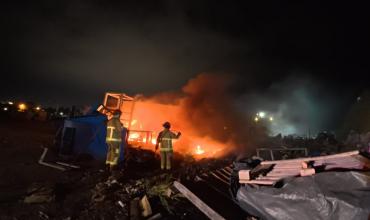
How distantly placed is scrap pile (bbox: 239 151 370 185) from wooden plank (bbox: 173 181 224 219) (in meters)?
0.91

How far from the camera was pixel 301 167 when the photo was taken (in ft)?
15.5

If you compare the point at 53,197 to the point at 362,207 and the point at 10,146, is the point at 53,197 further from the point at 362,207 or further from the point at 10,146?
the point at 10,146

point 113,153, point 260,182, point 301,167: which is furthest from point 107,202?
point 301,167

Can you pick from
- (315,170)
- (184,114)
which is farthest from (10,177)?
(184,114)

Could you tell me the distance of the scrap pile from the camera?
432 centimetres

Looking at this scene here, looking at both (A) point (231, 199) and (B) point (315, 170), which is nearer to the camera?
(B) point (315, 170)

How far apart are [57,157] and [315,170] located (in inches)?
358

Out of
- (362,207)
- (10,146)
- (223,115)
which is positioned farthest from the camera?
(223,115)

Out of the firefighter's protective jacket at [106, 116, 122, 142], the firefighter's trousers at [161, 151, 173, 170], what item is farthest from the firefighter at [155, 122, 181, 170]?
the firefighter's protective jacket at [106, 116, 122, 142]

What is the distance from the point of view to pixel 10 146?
35.1 feet

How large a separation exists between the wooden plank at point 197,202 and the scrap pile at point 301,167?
0.91 m

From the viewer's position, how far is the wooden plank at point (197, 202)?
15.5ft

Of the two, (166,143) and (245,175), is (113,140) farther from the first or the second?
(245,175)

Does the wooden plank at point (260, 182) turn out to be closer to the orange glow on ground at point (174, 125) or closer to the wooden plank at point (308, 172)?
the wooden plank at point (308, 172)
